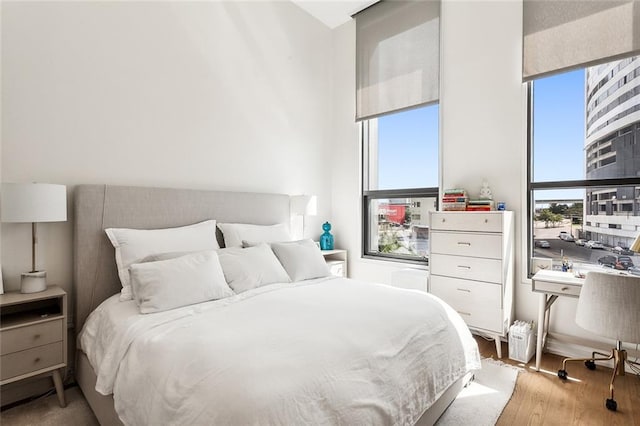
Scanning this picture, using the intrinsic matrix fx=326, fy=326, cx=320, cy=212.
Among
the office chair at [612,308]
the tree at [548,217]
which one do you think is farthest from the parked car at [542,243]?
the office chair at [612,308]

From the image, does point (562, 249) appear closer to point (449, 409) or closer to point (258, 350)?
point (449, 409)

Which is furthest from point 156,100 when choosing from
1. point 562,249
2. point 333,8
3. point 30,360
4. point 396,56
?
point 562,249

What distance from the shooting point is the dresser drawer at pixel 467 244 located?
2.62 meters

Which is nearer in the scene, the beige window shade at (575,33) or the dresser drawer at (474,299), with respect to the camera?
the beige window shade at (575,33)

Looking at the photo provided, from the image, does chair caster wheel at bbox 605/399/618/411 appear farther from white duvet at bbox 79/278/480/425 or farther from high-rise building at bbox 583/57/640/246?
high-rise building at bbox 583/57/640/246

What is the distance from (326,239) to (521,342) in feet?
7.15

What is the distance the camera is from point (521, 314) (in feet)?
9.31

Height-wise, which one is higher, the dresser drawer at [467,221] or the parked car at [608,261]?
the dresser drawer at [467,221]

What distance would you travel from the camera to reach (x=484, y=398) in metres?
2.05

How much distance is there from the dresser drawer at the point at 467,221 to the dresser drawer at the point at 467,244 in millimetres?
48

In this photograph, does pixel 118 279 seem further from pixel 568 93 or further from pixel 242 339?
pixel 568 93

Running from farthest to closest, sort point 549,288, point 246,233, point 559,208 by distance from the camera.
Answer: point 246,233 → point 559,208 → point 549,288

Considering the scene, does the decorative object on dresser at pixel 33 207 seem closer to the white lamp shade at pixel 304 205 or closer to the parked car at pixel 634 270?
the white lamp shade at pixel 304 205

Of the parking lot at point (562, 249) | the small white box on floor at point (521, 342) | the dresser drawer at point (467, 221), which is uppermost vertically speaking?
the dresser drawer at point (467, 221)
